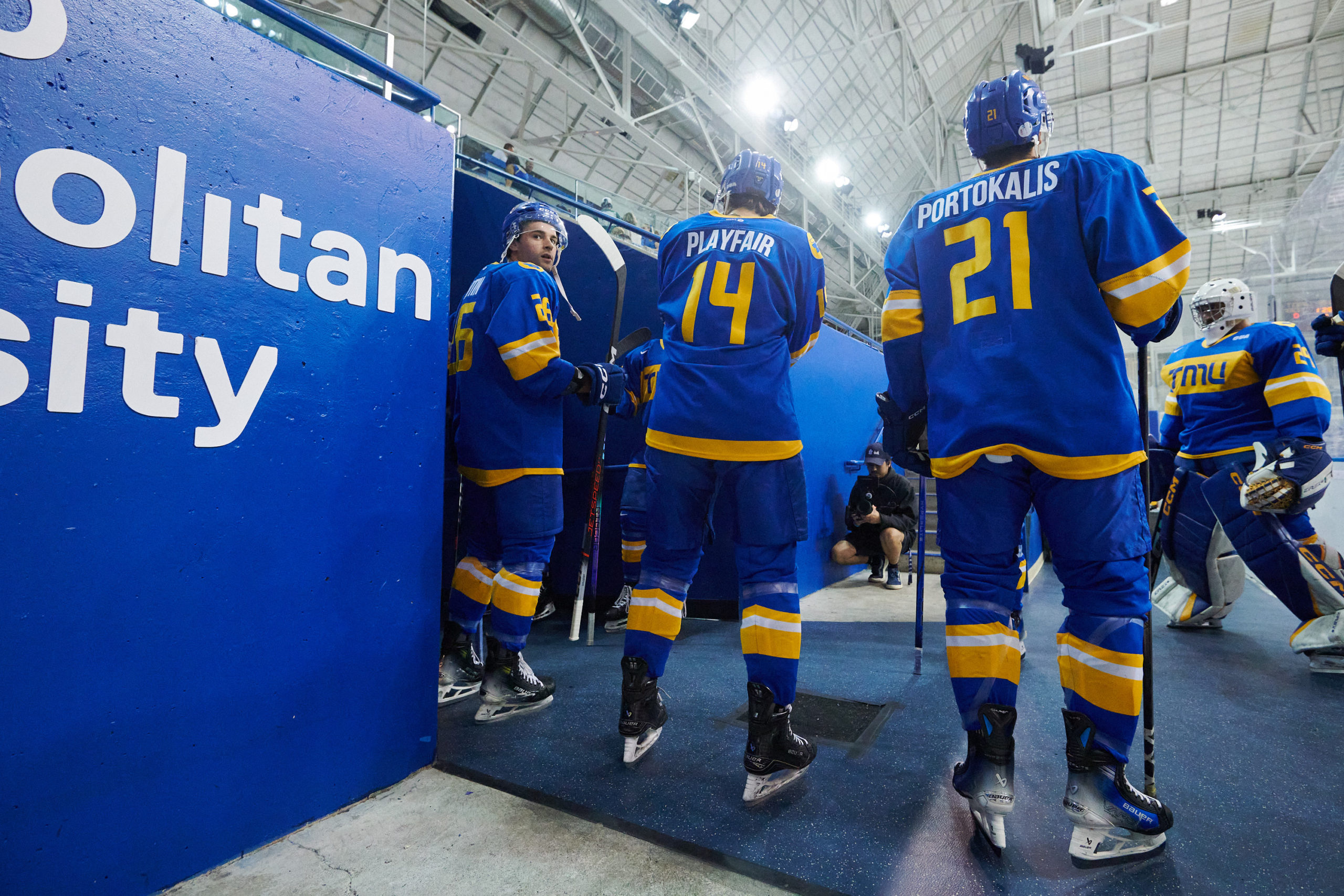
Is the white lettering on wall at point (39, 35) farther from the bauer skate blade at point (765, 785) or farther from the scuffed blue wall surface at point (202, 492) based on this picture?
the bauer skate blade at point (765, 785)

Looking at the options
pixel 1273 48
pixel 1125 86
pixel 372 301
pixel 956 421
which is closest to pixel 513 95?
pixel 372 301

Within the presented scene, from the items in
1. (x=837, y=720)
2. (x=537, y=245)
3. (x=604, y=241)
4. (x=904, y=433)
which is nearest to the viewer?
(x=904, y=433)

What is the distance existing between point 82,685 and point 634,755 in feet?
4.25

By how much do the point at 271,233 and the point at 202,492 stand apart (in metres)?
0.61

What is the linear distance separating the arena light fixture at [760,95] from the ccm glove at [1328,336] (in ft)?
26.9

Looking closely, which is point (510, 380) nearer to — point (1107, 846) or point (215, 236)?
point (215, 236)

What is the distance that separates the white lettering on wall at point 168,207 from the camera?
49.7 inches

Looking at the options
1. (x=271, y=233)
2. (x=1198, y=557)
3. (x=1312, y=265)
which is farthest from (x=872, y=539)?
(x=1312, y=265)

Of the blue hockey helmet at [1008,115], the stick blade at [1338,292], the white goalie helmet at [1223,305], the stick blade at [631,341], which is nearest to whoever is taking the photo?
the blue hockey helmet at [1008,115]

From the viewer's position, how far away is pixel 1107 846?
134 cm

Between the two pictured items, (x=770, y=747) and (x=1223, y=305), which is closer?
(x=770, y=747)

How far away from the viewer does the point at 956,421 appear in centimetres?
151

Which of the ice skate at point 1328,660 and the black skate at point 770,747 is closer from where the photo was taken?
the black skate at point 770,747

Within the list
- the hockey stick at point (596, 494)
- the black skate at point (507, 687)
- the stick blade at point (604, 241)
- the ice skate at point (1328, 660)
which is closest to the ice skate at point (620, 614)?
the hockey stick at point (596, 494)
